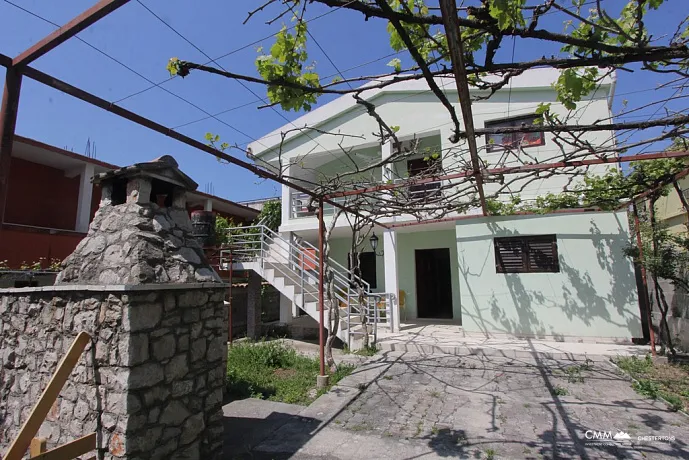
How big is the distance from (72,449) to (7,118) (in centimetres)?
215

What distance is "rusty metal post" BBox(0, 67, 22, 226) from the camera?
1971mm

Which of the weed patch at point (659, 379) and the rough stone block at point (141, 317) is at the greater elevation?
the rough stone block at point (141, 317)

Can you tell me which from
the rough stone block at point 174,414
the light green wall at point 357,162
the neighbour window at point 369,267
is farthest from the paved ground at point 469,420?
the neighbour window at point 369,267

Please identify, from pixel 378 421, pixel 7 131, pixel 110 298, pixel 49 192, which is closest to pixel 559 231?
pixel 378 421

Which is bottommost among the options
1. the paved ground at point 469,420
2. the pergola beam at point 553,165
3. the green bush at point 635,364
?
the paved ground at point 469,420

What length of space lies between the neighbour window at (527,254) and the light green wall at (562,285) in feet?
0.38

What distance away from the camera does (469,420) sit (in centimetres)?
394

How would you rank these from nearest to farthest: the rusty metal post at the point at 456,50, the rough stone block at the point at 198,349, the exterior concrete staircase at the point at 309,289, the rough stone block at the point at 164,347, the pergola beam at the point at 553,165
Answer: the rusty metal post at the point at 456,50, the rough stone block at the point at 164,347, the rough stone block at the point at 198,349, the pergola beam at the point at 553,165, the exterior concrete staircase at the point at 309,289

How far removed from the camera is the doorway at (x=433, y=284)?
10820 mm

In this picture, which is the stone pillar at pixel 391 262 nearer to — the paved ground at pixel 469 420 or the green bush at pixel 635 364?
the paved ground at pixel 469 420

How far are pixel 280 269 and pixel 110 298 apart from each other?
256 inches

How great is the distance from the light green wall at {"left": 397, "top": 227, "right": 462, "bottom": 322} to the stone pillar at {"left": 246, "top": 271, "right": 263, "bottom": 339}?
4.14 metres

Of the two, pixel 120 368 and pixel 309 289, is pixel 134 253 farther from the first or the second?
pixel 309 289

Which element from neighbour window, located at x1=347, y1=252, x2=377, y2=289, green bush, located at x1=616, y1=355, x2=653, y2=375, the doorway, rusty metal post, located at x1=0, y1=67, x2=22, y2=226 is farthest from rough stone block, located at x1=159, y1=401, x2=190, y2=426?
neighbour window, located at x1=347, y1=252, x2=377, y2=289
